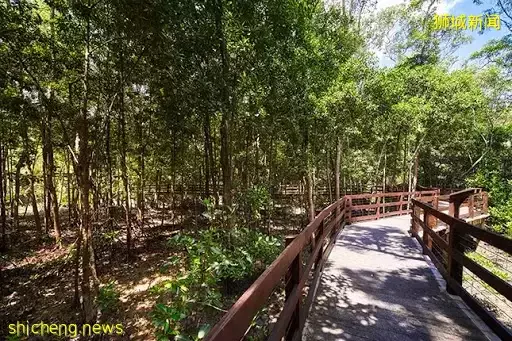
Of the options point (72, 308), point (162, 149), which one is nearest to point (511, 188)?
point (162, 149)

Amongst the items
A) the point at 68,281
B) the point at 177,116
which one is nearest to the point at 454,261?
the point at 177,116

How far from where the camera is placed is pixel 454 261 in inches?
134

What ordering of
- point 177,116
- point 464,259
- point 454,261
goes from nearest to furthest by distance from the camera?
point 464,259
point 454,261
point 177,116

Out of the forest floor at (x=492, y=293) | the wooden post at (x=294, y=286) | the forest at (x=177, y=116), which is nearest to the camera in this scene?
the wooden post at (x=294, y=286)

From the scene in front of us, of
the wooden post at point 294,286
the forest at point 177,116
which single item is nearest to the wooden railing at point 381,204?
the forest at point 177,116

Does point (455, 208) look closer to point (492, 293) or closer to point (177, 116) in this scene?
point (492, 293)

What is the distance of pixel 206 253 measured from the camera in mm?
2994

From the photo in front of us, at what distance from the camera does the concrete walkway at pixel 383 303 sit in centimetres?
256

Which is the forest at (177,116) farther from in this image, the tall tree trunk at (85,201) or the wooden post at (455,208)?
the wooden post at (455,208)

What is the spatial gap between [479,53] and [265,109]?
17.1 m

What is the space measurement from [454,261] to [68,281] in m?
9.23

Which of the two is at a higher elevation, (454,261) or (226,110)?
(226,110)

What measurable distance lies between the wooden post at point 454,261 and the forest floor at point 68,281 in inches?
102

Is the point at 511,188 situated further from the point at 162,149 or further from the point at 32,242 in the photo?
the point at 32,242
